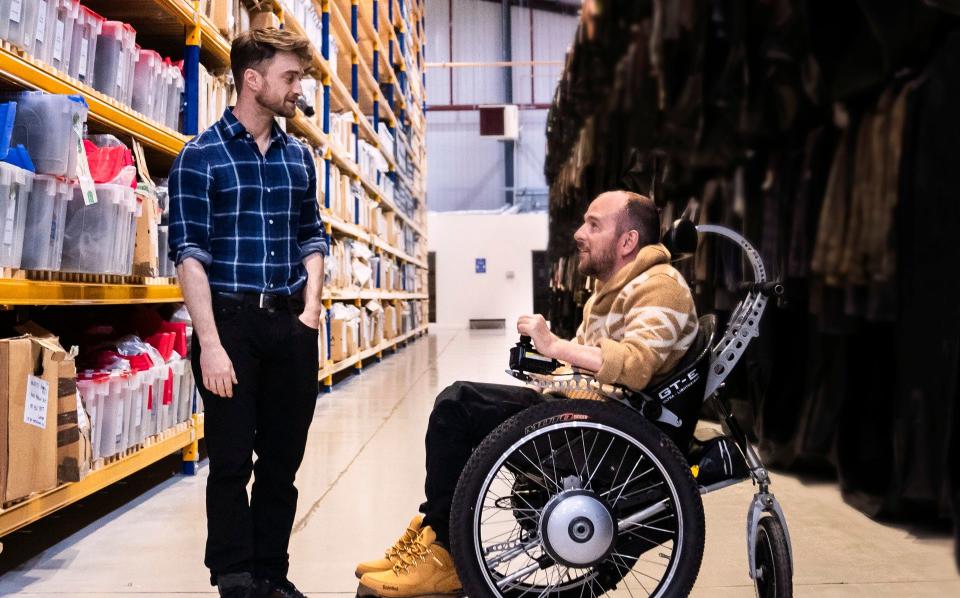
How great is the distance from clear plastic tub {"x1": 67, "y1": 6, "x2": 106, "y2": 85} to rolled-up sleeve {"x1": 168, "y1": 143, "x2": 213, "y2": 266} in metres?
1.01

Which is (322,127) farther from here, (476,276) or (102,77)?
(476,276)

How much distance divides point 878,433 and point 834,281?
0.46 meters

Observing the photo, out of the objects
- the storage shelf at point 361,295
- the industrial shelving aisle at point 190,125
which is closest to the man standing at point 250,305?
the industrial shelving aisle at point 190,125

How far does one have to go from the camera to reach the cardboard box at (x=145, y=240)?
275 centimetres

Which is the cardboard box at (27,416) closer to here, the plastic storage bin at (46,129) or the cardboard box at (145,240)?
the plastic storage bin at (46,129)

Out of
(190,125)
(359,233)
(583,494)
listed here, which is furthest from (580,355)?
(359,233)

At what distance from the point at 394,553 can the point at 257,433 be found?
0.44 m

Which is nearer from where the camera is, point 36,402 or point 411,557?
point 411,557

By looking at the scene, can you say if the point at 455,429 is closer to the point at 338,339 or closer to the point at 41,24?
the point at 41,24

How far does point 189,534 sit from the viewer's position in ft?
8.30

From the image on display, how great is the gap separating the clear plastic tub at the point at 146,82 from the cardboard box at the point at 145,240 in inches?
17.6

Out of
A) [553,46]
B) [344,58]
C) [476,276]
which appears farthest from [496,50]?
[344,58]

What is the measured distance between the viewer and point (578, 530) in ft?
5.12

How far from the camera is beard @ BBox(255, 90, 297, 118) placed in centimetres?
190
